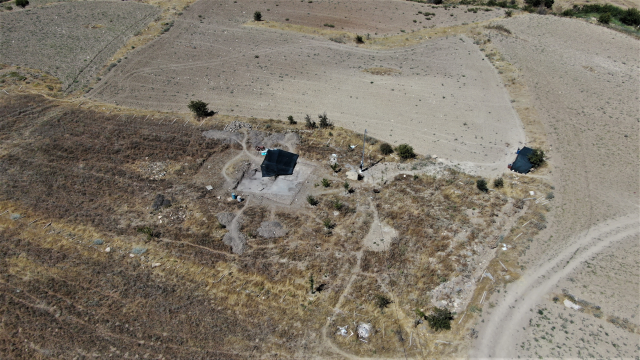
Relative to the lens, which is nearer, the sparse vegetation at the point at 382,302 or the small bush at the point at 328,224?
the sparse vegetation at the point at 382,302

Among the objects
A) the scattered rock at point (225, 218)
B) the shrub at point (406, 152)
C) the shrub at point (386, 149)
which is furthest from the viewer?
the shrub at point (386, 149)

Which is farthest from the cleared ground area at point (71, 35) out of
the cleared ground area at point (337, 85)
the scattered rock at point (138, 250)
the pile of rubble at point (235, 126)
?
the scattered rock at point (138, 250)

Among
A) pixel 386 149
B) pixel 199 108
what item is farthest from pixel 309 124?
pixel 199 108

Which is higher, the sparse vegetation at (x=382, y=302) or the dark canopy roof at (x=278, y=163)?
the dark canopy roof at (x=278, y=163)

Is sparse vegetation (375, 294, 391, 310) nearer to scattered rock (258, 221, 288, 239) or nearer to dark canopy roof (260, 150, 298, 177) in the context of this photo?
scattered rock (258, 221, 288, 239)

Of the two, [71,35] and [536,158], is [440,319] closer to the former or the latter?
[536,158]

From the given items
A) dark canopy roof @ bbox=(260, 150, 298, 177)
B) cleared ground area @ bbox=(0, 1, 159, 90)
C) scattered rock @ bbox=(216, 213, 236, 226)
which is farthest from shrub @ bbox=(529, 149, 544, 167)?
cleared ground area @ bbox=(0, 1, 159, 90)

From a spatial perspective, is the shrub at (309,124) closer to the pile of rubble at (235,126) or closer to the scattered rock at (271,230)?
the pile of rubble at (235,126)
